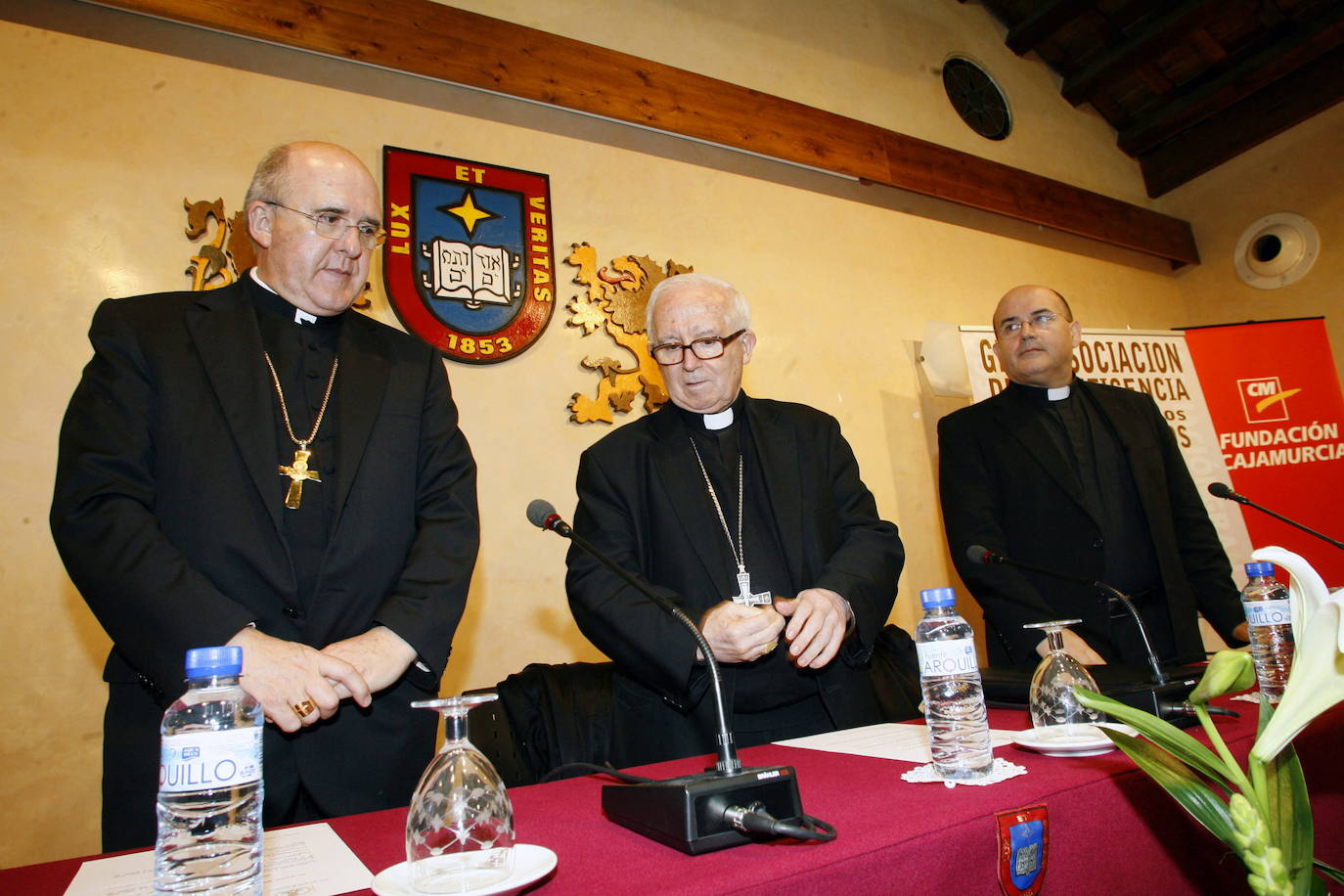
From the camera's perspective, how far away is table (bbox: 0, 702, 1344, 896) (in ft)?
3.03

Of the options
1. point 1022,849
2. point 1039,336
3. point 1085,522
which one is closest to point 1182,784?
point 1022,849

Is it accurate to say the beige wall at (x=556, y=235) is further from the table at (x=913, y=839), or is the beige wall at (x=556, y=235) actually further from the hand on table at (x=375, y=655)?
the table at (x=913, y=839)

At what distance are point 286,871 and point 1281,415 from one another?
568 centimetres

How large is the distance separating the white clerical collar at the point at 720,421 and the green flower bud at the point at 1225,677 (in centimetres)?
188

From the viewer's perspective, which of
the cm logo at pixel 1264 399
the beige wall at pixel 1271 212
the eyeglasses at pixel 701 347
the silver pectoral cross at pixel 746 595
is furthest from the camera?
the beige wall at pixel 1271 212

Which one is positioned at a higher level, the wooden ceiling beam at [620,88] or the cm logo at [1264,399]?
the wooden ceiling beam at [620,88]

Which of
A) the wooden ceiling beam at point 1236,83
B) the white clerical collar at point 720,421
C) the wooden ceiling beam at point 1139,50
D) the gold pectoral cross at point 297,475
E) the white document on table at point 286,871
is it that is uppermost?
the wooden ceiling beam at point 1139,50

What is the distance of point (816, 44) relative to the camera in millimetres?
5086

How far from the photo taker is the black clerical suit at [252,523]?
1.51 meters

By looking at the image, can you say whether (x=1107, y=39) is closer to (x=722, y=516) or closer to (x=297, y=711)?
(x=722, y=516)

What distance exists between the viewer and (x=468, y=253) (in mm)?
3555

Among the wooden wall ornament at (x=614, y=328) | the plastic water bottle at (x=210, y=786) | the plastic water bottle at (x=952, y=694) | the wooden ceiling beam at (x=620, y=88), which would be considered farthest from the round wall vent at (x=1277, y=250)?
the plastic water bottle at (x=210, y=786)

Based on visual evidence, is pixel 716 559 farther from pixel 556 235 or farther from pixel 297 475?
pixel 556 235

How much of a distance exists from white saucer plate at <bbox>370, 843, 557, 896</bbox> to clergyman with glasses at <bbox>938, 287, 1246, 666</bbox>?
210 cm
